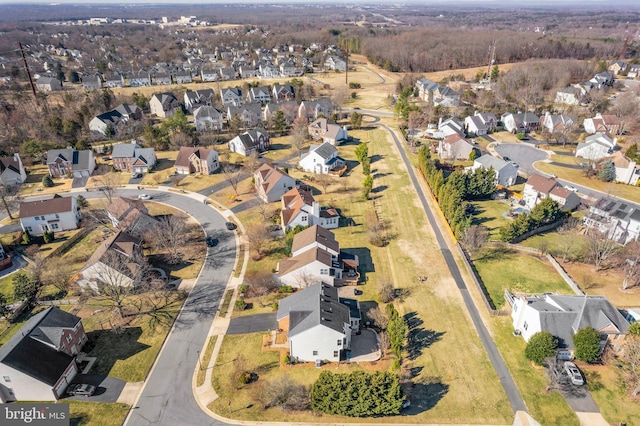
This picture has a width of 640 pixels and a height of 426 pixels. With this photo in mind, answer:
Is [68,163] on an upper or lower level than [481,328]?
Answer: upper

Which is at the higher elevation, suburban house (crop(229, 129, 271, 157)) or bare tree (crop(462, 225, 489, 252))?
suburban house (crop(229, 129, 271, 157))

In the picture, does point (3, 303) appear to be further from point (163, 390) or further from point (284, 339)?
point (284, 339)

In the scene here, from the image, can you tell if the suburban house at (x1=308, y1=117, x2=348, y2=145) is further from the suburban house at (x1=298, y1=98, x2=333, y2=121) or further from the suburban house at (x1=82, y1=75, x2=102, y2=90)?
the suburban house at (x1=82, y1=75, x2=102, y2=90)

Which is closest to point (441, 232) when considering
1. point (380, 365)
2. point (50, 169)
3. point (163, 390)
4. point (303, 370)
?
point (380, 365)

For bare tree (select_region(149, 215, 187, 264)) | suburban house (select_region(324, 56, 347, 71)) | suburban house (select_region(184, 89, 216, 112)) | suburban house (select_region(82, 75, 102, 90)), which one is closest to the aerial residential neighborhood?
bare tree (select_region(149, 215, 187, 264))

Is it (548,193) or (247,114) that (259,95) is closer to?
(247,114)

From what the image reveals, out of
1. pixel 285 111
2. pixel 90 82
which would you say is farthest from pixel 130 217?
pixel 90 82
